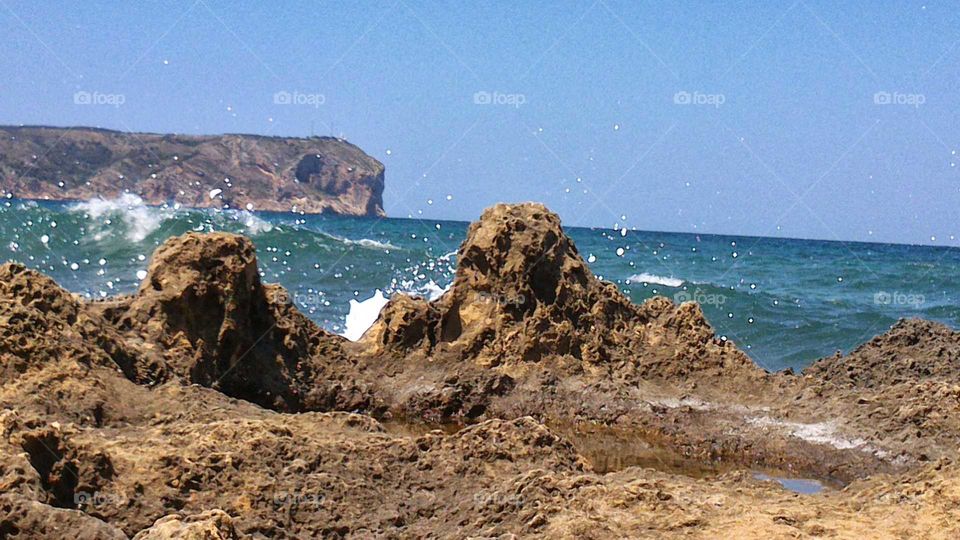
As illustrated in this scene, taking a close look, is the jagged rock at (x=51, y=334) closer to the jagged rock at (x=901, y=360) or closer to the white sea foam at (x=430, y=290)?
the jagged rock at (x=901, y=360)

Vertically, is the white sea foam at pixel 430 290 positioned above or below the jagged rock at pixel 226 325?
above

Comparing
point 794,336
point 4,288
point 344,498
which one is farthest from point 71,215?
point 344,498

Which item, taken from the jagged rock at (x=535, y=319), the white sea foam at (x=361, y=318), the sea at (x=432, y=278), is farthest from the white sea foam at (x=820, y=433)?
the white sea foam at (x=361, y=318)

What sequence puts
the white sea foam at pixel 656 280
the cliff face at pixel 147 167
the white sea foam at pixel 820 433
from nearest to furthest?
the white sea foam at pixel 820 433 → the white sea foam at pixel 656 280 → the cliff face at pixel 147 167

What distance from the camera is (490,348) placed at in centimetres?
859

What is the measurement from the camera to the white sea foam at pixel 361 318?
12352 millimetres

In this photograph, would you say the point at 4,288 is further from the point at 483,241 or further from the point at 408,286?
the point at 408,286

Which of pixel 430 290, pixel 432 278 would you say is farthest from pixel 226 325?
pixel 432 278

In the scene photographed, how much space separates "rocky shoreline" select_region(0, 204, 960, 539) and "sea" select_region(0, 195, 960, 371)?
374cm

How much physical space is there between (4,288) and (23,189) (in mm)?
63748

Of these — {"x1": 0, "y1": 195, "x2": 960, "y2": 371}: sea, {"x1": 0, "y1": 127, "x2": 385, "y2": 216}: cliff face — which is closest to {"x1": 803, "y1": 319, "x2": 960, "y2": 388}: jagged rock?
{"x1": 0, "y1": 195, "x2": 960, "y2": 371}: sea

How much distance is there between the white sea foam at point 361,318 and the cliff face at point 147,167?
48.4 m

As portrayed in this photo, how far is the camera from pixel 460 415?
316 inches

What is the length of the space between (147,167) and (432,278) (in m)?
49.8
